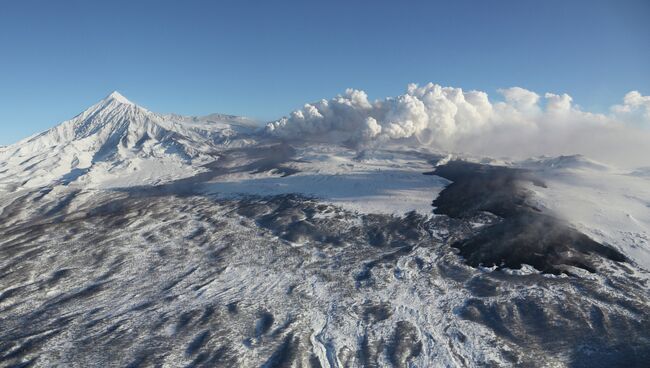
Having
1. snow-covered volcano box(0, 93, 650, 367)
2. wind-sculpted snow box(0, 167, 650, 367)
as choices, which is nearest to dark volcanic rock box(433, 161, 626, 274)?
snow-covered volcano box(0, 93, 650, 367)

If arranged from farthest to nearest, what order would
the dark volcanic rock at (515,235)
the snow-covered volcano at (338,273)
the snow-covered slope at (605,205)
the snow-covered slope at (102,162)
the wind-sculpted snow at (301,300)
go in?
the snow-covered slope at (102,162) → the snow-covered slope at (605,205) → the dark volcanic rock at (515,235) → the snow-covered volcano at (338,273) → the wind-sculpted snow at (301,300)

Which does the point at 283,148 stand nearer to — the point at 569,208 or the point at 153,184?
the point at 153,184

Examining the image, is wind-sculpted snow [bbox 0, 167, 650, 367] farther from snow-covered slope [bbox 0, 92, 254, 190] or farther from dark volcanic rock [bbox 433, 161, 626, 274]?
snow-covered slope [bbox 0, 92, 254, 190]

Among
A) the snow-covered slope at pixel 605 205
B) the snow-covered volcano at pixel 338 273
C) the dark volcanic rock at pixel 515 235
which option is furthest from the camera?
the snow-covered slope at pixel 605 205

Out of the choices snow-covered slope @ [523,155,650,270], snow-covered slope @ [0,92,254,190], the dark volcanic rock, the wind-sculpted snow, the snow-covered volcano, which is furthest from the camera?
snow-covered slope @ [0,92,254,190]

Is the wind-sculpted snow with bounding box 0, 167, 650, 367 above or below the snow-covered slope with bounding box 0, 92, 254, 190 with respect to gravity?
below

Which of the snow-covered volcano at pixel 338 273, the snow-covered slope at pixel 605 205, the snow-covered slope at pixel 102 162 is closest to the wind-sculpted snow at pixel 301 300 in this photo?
the snow-covered volcano at pixel 338 273

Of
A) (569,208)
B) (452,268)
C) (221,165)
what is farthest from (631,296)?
(221,165)

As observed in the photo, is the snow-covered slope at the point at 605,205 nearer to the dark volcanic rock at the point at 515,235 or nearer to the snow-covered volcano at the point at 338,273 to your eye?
the snow-covered volcano at the point at 338,273

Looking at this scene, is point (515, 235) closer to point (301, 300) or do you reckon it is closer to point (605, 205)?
point (605, 205)
